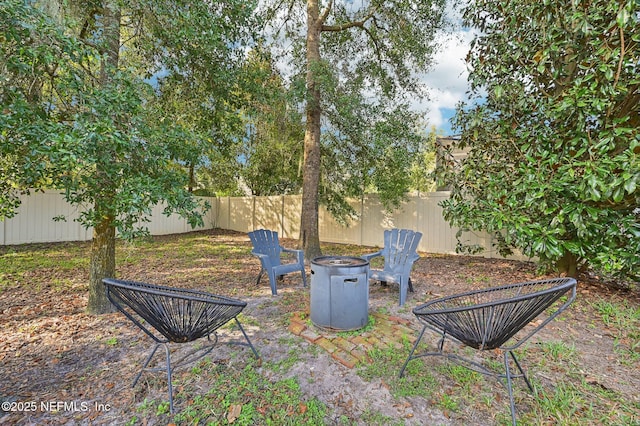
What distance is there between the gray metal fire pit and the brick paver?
0.31 feet

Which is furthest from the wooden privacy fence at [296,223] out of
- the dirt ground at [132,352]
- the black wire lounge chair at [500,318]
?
the black wire lounge chair at [500,318]

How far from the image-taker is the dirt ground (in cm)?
183

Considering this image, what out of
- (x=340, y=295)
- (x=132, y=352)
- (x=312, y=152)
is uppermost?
(x=312, y=152)

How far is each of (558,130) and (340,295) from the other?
10.3 feet

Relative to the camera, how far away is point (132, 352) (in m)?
2.46

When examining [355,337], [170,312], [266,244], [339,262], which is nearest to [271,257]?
[266,244]

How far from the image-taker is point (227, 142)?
13.5 ft

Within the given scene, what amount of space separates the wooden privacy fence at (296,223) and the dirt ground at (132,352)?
7.55 feet

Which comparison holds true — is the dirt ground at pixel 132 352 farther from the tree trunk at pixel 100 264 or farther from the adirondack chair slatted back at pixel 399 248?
the adirondack chair slatted back at pixel 399 248

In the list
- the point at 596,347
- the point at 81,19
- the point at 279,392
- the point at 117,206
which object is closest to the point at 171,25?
the point at 81,19

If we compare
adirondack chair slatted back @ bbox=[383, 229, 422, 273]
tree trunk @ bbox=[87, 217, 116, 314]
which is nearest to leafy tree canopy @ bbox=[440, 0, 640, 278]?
adirondack chair slatted back @ bbox=[383, 229, 422, 273]

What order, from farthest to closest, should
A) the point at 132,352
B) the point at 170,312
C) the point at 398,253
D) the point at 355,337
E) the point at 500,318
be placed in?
the point at 398,253 < the point at 355,337 < the point at 132,352 < the point at 170,312 < the point at 500,318

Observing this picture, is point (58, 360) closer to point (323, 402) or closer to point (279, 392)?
point (279, 392)

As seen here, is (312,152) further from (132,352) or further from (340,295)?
(132,352)
